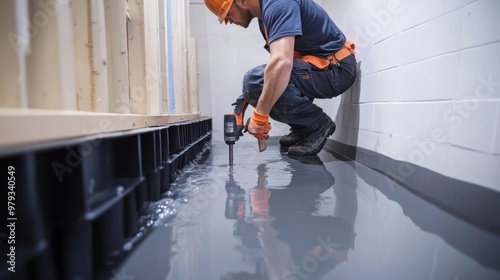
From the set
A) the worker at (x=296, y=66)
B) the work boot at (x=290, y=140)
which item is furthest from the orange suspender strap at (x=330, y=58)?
the work boot at (x=290, y=140)

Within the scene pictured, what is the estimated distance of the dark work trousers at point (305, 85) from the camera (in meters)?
1.61

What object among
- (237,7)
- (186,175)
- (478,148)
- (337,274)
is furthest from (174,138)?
(478,148)

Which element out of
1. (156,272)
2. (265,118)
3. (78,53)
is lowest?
(156,272)

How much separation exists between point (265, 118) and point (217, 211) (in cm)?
72

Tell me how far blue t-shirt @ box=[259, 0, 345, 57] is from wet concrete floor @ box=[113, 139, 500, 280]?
0.73 m

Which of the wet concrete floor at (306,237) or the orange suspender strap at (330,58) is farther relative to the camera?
the orange suspender strap at (330,58)

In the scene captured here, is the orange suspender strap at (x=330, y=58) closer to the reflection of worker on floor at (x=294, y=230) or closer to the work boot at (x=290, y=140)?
the work boot at (x=290, y=140)

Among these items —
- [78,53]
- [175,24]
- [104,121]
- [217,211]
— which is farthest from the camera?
[175,24]

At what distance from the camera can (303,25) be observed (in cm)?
150

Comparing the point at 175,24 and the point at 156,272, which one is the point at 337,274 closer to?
the point at 156,272

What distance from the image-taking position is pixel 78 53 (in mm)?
689

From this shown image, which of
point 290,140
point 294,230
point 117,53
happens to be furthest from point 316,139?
point 117,53

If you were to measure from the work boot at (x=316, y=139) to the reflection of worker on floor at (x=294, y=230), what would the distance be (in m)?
0.71

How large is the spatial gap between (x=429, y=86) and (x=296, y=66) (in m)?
0.77
